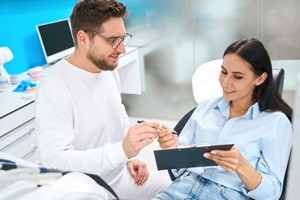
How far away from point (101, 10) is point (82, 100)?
15.9 inches

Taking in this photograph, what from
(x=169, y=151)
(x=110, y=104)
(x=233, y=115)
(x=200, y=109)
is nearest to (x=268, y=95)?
(x=233, y=115)

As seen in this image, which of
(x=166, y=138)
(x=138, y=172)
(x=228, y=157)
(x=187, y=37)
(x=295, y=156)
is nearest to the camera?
(x=295, y=156)

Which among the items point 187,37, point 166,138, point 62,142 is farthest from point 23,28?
point 166,138

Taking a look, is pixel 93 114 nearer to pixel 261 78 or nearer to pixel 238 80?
pixel 238 80

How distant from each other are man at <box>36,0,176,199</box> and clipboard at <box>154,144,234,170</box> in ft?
0.31

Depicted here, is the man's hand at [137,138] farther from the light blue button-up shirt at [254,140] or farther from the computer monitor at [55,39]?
the computer monitor at [55,39]

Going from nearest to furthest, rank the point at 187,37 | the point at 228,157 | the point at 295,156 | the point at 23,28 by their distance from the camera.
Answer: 1. the point at 295,156
2. the point at 228,157
3. the point at 23,28
4. the point at 187,37

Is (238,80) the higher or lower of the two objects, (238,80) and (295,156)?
the lower

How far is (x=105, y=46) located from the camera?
1.52 meters

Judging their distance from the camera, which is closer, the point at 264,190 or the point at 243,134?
the point at 264,190

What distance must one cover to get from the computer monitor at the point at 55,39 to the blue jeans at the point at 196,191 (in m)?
1.87

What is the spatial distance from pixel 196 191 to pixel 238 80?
0.51 meters

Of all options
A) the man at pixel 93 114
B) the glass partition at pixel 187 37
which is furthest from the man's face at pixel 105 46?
the glass partition at pixel 187 37

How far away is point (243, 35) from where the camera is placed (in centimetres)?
298
